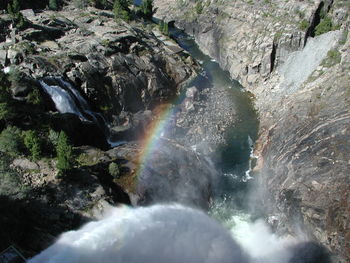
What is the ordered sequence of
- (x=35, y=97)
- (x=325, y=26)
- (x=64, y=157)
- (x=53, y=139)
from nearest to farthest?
1. (x=64, y=157)
2. (x=53, y=139)
3. (x=35, y=97)
4. (x=325, y=26)

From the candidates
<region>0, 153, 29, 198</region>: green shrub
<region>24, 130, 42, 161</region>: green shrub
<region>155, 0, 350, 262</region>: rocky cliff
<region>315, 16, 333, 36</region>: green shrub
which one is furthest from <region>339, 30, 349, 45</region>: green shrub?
<region>0, 153, 29, 198</region>: green shrub

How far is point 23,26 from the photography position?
2008 inches

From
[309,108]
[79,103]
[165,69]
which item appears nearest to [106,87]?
[79,103]

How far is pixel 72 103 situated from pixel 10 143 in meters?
13.1

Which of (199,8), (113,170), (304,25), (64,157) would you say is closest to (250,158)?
(113,170)

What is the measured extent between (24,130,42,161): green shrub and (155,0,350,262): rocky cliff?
23269mm

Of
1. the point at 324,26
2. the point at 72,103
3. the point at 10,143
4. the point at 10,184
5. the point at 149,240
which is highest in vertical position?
the point at 324,26

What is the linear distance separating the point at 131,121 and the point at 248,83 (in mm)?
24693

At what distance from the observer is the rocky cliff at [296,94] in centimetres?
2898

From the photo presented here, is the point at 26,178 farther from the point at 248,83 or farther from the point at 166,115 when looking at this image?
the point at 248,83

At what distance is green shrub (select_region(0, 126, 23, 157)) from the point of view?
2997 cm

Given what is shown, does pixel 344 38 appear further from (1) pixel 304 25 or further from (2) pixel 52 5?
(2) pixel 52 5

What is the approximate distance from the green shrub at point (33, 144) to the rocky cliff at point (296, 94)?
916 inches

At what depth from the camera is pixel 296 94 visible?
49344mm
